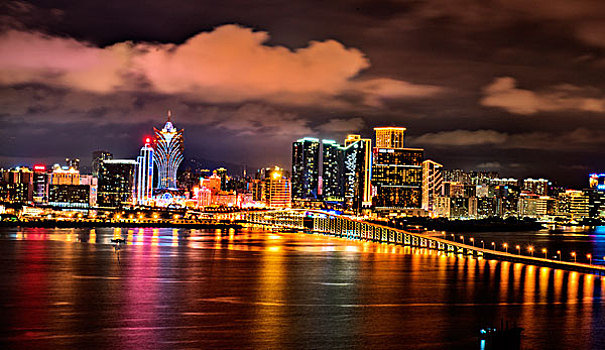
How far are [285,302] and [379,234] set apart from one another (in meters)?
60.8

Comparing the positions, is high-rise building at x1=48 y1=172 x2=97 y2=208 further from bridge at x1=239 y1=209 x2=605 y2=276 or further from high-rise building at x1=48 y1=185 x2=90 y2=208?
bridge at x1=239 y1=209 x2=605 y2=276

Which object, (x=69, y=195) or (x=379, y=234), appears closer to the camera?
(x=379, y=234)

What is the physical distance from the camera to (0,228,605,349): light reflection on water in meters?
24.3

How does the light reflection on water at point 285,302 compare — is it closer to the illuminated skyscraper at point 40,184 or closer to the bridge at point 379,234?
the bridge at point 379,234

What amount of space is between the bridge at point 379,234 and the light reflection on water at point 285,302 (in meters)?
2.18

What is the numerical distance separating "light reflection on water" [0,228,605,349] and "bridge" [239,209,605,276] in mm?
2184

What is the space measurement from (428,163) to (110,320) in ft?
485

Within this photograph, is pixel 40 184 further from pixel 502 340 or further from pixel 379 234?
pixel 502 340

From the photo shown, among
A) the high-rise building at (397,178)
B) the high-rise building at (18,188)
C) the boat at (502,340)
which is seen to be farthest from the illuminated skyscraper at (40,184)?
the boat at (502,340)

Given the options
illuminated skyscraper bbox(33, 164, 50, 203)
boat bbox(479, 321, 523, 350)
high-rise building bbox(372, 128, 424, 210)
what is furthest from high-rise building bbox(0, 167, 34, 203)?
boat bbox(479, 321, 523, 350)

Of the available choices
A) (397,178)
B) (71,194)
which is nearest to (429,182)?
(397,178)

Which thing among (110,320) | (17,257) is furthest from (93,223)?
(110,320)

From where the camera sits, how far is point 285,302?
32250 millimetres

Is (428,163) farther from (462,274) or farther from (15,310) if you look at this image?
(15,310)
